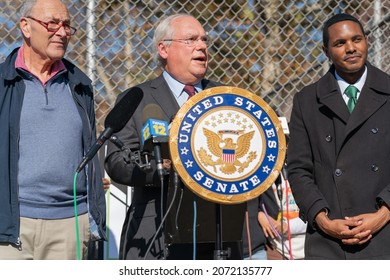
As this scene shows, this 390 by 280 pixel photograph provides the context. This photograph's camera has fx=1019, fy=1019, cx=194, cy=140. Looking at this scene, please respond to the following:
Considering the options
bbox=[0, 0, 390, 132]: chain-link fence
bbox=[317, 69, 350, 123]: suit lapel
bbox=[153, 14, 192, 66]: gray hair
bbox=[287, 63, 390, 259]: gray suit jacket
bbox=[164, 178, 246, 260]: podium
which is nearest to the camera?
bbox=[164, 178, 246, 260]: podium

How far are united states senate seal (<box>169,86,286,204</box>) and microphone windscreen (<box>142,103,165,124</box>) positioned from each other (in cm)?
25

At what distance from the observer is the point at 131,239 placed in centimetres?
518

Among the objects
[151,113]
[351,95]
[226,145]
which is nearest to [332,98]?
[351,95]

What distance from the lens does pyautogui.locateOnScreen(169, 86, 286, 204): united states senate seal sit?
4.53 metres

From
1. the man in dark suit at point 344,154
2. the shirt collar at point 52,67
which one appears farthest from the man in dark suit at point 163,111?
the man in dark suit at point 344,154

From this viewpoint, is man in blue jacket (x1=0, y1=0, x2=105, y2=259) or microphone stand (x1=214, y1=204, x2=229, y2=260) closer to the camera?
microphone stand (x1=214, y1=204, x2=229, y2=260)

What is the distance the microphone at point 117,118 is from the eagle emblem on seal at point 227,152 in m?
0.41

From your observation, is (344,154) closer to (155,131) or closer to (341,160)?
(341,160)

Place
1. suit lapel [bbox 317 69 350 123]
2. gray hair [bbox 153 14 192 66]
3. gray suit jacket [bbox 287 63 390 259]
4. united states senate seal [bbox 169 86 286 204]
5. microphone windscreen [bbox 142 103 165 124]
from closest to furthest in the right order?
united states senate seal [bbox 169 86 286 204] < microphone windscreen [bbox 142 103 165 124] < gray suit jacket [bbox 287 63 390 259] < suit lapel [bbox 317 69 350 123] < gray hair [bbox 153 14 192 66]

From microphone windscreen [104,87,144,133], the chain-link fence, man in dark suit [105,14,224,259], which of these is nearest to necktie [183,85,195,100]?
man in dark suit [105,14,224,259]

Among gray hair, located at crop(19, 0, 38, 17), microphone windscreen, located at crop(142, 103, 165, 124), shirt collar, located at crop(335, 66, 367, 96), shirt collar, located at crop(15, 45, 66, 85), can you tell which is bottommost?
microphone windscreen, located at crop(142, 103, 165, 124)

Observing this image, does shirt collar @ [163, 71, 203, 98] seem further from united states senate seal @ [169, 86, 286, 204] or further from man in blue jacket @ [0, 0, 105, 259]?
united states senate seal @ [169, 86, 286, 204]

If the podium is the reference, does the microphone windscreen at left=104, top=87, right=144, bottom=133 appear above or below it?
above

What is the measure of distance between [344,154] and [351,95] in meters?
0.33
